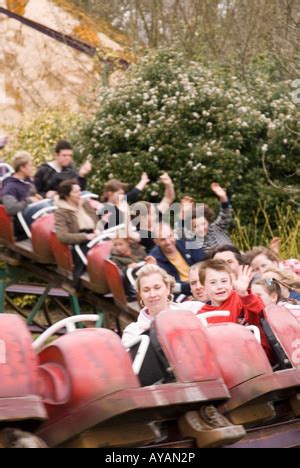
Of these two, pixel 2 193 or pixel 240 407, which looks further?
pixel 2 193

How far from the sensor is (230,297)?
5.54m

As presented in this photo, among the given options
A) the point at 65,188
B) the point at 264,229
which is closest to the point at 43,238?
the point at 65,188

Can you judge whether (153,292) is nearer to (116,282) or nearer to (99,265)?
(116,282)

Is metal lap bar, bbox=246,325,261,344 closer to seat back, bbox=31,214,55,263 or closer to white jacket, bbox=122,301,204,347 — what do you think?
white jacket, bbox=122,301,204,347

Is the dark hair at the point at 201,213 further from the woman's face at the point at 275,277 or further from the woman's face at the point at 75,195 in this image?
the woman's face at the point at 275,277

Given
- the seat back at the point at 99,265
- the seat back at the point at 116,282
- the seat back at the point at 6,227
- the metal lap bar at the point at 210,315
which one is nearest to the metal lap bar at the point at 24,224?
the seat back at the point at 6,227

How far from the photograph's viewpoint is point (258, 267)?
285 inches

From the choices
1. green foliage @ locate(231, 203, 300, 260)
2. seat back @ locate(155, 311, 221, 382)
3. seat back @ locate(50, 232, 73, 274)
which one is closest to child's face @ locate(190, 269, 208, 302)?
seat back @ locate(155, 311, 221, 382)

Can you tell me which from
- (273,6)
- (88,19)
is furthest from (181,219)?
(88,19)

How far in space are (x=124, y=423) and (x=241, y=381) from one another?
0.86 meters

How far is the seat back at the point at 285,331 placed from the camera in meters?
5.38

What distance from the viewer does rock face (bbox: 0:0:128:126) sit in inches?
630

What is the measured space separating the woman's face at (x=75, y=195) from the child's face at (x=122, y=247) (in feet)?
1.70
